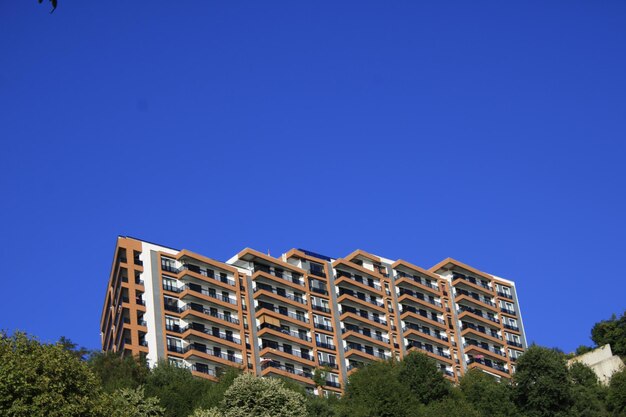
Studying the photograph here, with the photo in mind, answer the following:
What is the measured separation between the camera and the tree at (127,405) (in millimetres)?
70750

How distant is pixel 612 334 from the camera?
156 meters

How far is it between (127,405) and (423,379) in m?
44.4

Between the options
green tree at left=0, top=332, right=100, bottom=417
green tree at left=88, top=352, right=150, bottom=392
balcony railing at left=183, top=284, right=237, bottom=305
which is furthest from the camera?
balcony railing at left=183, top=284, right=237, bottom=305

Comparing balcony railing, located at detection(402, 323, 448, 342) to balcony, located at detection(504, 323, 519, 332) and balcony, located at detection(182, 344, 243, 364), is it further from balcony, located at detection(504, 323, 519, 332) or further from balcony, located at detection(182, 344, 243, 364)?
balcony, located at detection(182, 344, 243, 364)

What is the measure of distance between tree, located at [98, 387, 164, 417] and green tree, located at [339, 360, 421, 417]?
69.5ft

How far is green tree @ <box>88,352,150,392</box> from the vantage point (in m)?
106

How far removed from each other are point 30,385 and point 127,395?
20.8m

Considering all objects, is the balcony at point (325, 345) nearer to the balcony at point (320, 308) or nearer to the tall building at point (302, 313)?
the tall building at point (302, 313)

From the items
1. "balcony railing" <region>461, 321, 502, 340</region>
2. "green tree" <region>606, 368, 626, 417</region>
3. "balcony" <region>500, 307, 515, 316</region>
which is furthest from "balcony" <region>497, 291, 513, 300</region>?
"green tree" <region>606, 368, 626, 417</region>

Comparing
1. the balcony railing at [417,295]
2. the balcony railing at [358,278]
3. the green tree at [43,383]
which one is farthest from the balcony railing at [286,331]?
the green tree at [43,383]

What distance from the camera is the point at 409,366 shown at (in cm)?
11769

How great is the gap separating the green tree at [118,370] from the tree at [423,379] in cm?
2624

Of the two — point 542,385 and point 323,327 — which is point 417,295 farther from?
point 542,385

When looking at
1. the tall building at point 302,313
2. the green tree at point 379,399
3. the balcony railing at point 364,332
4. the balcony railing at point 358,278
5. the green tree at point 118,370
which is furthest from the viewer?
the balcony railing at point 358,278
